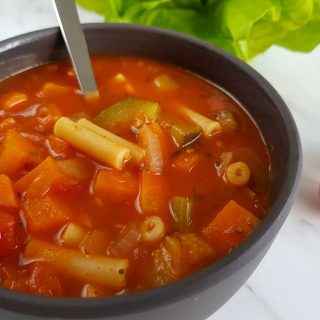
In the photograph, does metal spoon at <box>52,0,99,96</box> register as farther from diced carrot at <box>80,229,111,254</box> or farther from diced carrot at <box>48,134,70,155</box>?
diced carrot at <box>80,229,111,254</box>

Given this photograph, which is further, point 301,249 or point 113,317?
point 301,249

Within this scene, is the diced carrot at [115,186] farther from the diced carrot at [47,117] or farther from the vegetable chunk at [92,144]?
the diced carrot at [47,117]

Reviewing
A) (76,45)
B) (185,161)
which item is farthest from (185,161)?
(76,45)

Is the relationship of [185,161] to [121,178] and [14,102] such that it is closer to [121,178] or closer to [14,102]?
[121,178]

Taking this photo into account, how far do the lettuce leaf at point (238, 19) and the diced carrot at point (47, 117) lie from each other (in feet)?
1.89

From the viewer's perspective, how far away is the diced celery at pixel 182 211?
1.25 meters

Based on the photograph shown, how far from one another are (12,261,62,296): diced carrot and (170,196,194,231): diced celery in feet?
0.85

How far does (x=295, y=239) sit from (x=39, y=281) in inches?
25.7

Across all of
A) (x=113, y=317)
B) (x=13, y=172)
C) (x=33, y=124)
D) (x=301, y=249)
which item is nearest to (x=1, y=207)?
(x=13, y=172)

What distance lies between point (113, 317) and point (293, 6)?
121 cm

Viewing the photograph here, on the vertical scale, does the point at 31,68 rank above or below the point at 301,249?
above

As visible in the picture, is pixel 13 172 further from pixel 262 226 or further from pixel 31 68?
pixel 262 226

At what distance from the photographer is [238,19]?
1.83 meters

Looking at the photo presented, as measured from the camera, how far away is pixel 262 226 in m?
1.10
